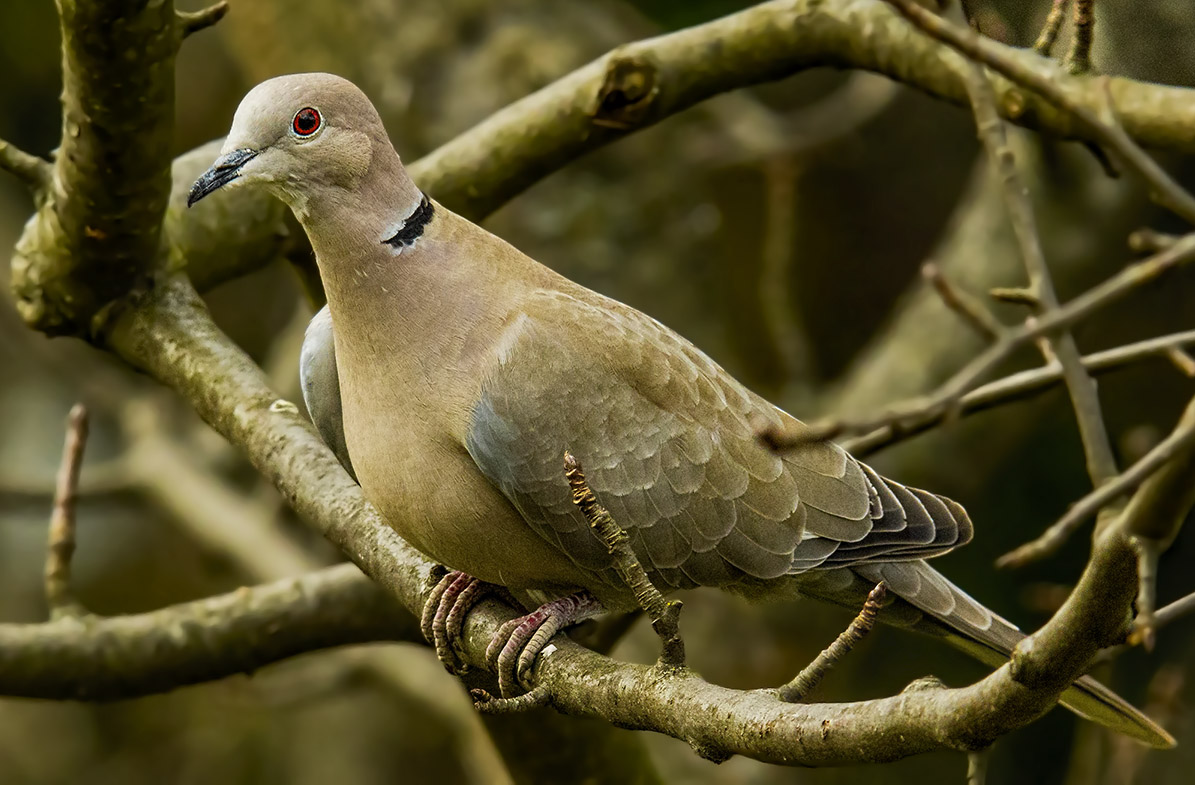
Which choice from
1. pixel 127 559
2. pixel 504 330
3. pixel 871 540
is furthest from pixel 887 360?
pixel 127 559

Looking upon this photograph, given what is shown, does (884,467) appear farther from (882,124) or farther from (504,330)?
(504,330)

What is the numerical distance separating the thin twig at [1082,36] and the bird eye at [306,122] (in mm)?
1292

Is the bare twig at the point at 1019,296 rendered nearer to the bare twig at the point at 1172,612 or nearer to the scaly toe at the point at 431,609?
the bare twig at the point at 1172,612

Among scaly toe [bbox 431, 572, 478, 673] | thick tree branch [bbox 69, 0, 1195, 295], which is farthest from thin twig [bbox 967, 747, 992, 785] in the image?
thick tree branch [bbox 69, 0, 1195, 295]

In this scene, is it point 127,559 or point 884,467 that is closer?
point 884,467

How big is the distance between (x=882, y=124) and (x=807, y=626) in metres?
2.60

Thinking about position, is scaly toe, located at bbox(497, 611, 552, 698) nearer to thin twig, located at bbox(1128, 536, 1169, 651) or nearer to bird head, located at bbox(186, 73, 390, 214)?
bird head, located at bbox(186, 73, 390, 214)

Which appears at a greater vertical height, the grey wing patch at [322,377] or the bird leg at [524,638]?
the grey wing patch at [322,377]

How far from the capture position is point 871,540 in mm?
2699

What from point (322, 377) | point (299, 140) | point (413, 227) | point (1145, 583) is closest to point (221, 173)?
point (299, 140)

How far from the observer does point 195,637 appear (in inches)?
117

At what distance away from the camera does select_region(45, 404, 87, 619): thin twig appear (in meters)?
2.99

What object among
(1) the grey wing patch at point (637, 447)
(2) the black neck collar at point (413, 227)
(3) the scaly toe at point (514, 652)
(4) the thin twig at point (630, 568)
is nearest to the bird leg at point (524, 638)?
(3) the scaly toe at point (514, 652)

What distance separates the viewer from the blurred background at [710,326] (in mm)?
4695
